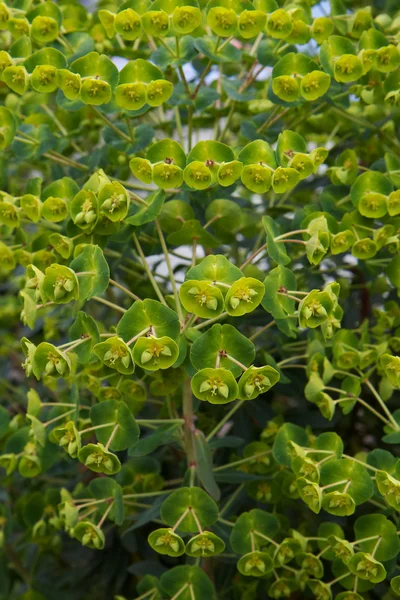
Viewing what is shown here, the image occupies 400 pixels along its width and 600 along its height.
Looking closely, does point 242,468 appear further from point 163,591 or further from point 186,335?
point 186,335

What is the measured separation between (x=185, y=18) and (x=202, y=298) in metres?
0.47

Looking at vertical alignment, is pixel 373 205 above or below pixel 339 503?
above

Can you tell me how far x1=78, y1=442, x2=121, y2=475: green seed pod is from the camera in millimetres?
976

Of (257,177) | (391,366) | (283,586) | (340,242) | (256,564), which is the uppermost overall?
(257,177)

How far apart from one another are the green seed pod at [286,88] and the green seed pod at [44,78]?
356 mm

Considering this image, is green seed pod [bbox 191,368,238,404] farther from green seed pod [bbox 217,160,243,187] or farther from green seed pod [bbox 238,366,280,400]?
green seed pod [bbox 217,160,243,187]

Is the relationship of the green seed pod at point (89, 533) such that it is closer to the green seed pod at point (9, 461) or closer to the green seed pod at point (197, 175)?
the green seed pod at point (9, 461)

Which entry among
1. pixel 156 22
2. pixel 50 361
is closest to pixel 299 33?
pixel 156 22

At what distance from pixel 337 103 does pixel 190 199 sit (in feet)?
1.04

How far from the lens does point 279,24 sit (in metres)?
1.12

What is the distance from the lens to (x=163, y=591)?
109 centimetres

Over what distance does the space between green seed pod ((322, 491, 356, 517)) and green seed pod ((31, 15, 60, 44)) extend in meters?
0.90

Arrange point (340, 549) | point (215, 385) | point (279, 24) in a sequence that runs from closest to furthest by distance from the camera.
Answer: point (215, 385), point (340, 549), point (279, 24)

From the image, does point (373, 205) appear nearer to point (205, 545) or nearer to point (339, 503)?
point (339, 503)
